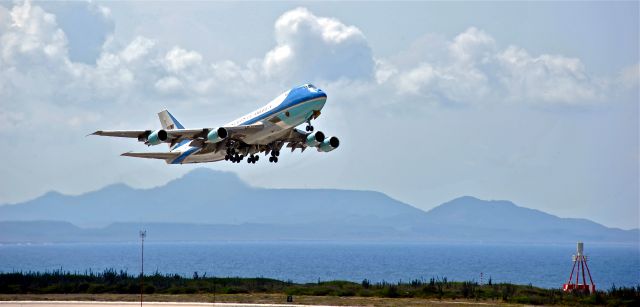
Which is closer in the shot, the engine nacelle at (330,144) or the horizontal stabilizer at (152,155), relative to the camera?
the engine nacelle at (330,144)

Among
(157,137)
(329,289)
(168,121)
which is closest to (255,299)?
(329,289)

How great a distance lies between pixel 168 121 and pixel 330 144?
76.8 feet

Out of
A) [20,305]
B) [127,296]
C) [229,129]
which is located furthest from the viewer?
[127,296]

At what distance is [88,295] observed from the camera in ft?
273

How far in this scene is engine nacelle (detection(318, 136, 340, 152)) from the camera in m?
81.9

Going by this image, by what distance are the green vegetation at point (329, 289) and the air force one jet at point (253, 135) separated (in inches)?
522

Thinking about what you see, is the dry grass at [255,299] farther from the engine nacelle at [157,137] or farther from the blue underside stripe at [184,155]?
the engine nacelle at [157,137]

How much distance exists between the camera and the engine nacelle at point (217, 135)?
247ft

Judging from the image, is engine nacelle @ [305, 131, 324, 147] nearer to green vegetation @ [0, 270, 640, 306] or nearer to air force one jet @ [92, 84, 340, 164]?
air force one jet @ [92, 84, 340, 164]

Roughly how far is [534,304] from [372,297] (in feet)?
49.3

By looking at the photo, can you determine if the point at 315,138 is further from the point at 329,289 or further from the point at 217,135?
the point at 329,289

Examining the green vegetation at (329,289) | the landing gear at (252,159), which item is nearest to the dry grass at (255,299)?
the green vegetation at (329,289)

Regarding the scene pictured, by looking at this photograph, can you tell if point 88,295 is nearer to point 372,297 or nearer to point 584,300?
point 372,297

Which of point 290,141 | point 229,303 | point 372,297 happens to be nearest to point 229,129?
point 290,141
